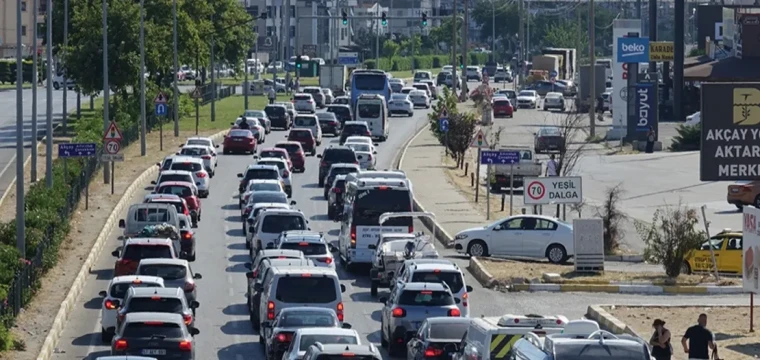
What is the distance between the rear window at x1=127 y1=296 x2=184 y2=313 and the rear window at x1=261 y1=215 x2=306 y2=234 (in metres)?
12.8

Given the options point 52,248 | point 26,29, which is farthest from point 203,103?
point 52,248

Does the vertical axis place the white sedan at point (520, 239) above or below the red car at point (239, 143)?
below

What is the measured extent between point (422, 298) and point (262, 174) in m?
25.9

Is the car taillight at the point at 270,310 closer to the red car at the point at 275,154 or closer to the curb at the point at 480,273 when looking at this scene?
the curb at the point at 480,273

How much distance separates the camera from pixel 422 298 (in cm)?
2758

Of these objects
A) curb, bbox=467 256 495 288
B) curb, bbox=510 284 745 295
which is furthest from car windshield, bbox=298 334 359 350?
curb, bbox=467 256 495 288

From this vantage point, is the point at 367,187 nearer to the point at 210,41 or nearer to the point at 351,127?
the point at 351,127

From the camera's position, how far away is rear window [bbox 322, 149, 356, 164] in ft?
193

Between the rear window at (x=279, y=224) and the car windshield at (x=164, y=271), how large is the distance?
8.32m

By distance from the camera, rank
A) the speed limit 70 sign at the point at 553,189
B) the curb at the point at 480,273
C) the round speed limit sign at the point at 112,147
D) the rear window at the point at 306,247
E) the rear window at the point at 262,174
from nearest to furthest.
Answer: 1. the rear window at the point at 306,247
2. the curb at the point at 480,273
3. the speed limit 70 sign at the point at 553,189
4. the round speed limit sign at the point at 112,147
5. the rear window at the point at 262,174

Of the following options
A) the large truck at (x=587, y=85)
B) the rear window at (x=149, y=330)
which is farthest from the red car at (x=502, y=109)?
the rear window at (x=149, y=330)

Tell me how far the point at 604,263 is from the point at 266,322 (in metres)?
15.0

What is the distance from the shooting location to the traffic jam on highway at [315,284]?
69.9ft

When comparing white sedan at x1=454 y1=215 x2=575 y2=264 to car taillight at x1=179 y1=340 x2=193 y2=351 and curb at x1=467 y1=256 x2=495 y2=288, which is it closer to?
curb at x1=467 y1=256 x2=495 y2=288
